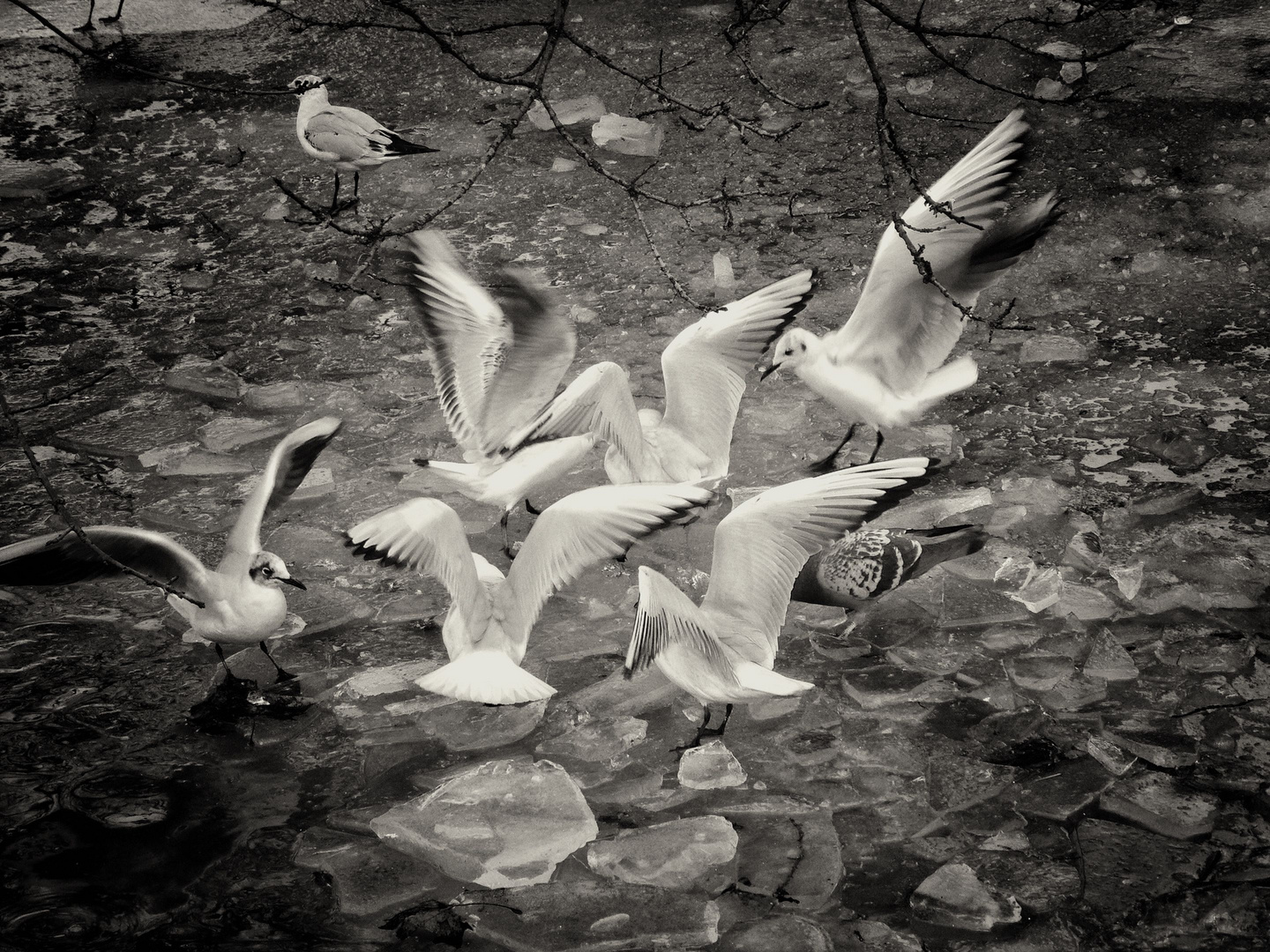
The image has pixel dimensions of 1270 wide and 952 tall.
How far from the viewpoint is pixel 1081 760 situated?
279 cm

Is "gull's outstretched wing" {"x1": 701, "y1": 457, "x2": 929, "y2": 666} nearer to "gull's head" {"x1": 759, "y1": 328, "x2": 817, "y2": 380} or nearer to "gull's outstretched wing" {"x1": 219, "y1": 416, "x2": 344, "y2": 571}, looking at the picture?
"gull's head" {"x1": 759, "y1": 328, "x2": 817, "y2": 380}

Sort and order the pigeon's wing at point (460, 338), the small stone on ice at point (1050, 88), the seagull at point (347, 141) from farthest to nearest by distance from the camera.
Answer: the small stone on ice at point (1050, 88), the seagull at point (347, 141), the pigeon's wing at point (460, 338)

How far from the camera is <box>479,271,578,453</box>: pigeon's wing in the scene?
11.8 feet

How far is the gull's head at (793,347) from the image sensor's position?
12.3 ft

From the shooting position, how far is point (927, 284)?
3322 millimetres

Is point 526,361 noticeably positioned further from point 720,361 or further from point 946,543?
point 946,543

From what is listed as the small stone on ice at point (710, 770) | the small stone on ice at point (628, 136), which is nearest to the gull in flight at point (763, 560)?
the small stone on ice at point (710, 770)

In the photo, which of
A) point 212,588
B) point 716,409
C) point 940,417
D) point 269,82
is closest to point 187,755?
point 212,588

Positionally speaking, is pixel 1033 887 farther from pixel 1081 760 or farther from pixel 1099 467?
pixel 1099 467

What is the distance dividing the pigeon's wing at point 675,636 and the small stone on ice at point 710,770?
0.22 metres

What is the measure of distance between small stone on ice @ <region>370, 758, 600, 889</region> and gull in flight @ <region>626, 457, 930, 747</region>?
39 centimetres

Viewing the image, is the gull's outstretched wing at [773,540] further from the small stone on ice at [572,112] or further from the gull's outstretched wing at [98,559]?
the small stone on ice at [572,112]

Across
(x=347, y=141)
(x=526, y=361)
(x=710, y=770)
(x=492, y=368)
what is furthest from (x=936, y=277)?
(x=347, y=141)

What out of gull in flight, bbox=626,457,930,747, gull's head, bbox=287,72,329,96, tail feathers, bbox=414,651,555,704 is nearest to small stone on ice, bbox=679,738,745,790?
gull in flight, bbox=626,457,930,747
